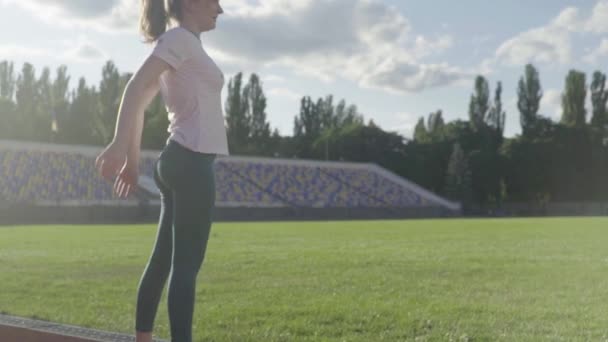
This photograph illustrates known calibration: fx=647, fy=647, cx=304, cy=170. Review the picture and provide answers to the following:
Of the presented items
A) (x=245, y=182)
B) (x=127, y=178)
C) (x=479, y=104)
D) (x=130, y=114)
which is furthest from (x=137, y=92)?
(x=479, y=104)

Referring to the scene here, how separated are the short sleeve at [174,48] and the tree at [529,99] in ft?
233

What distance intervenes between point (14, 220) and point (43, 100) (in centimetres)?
3355

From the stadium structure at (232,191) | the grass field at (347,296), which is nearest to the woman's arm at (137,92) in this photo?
the grass field at (347,296)

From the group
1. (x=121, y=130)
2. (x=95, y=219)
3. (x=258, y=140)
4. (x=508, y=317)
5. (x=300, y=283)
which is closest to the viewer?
(x=121, y=130)

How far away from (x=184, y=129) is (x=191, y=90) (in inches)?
6.4

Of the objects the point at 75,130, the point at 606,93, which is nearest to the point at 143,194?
the point at 75,130

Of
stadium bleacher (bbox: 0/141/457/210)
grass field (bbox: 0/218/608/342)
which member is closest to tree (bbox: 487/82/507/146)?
stadium bleacher (bbox: 0/141/457/210)

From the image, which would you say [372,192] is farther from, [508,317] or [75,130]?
[508,317]

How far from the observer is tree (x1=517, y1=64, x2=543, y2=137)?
6881cm

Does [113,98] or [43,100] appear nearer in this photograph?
[113,98]

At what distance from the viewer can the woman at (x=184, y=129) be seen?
2562 mm

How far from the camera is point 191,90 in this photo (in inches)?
104

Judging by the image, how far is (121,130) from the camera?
2480mm

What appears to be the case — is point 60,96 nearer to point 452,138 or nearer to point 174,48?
point 452,138
